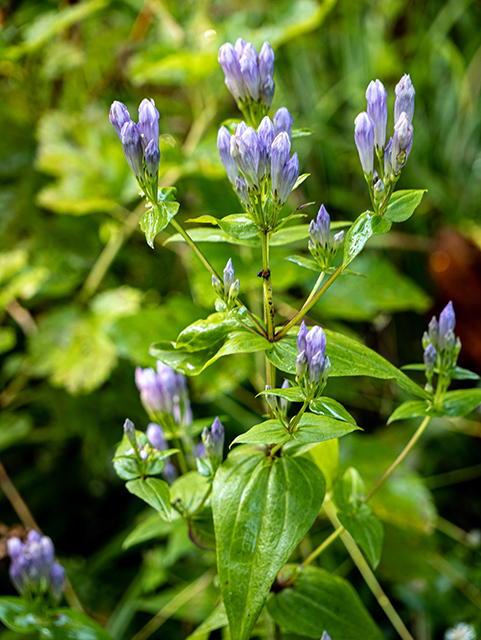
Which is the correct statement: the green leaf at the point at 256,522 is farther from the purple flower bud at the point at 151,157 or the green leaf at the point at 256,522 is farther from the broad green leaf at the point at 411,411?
the purple flower bud at the point at 151,157

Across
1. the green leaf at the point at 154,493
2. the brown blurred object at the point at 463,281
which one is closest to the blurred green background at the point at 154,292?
the brown blurred object at the point at 463,281

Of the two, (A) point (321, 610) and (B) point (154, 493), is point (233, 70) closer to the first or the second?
(B) point (154, 493)

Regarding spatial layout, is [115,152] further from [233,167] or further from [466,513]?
[466,513]

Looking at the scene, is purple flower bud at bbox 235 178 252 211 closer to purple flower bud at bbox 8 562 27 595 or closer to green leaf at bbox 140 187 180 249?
green leaf at bbox 140 187 180 249

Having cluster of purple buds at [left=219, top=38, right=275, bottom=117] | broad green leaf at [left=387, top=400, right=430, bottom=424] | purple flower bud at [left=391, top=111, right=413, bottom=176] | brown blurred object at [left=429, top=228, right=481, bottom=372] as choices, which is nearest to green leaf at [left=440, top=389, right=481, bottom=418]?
broad green leaf at [left=387, top=400, right=430, bottom=424]

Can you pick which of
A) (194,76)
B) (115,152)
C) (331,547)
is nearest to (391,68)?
(194,76)

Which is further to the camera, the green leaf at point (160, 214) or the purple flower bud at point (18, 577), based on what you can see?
the purple flower bud at point (18, 577)
